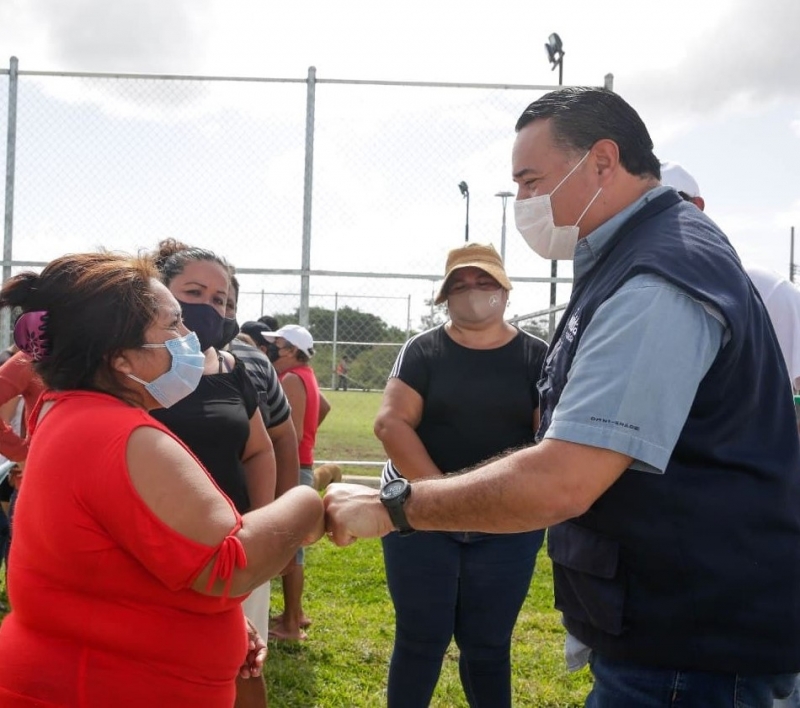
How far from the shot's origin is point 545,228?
2.36 metres

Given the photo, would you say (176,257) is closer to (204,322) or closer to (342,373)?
(204,322)

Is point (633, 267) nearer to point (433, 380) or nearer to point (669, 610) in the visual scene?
point (669, 610)

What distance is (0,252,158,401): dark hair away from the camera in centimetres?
197

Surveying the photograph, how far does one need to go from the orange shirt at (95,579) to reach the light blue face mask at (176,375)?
189 mm

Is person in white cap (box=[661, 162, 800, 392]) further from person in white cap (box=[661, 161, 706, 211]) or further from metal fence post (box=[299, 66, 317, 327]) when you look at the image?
metal fence post (box=[299, 66, 317, 327])

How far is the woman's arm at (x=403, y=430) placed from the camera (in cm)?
377

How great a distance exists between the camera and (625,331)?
5.76ft

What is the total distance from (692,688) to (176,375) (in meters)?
1.37

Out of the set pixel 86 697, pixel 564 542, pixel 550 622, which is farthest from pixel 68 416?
pixel 550 622

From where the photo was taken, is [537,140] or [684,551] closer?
[684,551]

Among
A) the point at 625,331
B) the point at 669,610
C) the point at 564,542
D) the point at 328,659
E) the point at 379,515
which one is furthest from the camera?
the point at 328,659

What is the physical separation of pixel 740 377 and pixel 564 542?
0.56m

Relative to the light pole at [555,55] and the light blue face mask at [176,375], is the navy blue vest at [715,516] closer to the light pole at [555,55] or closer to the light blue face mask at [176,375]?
the light blue face mask at [176,375]

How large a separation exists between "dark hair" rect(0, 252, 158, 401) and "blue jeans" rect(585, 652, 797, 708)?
1299 mm
